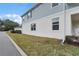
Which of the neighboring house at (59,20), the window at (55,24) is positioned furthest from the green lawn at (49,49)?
the window at (55,24)

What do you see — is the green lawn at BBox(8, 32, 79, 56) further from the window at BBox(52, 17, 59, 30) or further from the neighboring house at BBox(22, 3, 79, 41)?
the window at BBox(52, 17, 59, 30)

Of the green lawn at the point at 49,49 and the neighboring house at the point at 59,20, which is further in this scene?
the neighboring house at the point at 59,20

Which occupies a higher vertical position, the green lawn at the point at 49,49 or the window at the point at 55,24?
the window at the point at 55,24

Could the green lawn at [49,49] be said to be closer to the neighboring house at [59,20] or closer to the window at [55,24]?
the neighboring house at [59,20]

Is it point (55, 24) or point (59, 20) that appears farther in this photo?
point (55, 24)

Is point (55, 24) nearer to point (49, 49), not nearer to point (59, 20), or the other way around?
point (59, 20)

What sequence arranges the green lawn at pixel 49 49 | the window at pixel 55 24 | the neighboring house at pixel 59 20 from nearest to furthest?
the green lawn at pixel 49 49
the neighboring house at pixel 59 20
the window at pixel 55 24

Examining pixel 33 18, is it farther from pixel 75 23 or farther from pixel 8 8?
pixel 75 23

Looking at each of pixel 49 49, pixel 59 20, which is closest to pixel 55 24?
pixel 59 20

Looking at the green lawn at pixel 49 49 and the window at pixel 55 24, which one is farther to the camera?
the window at pixel 55 24

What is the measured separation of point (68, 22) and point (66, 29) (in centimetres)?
62

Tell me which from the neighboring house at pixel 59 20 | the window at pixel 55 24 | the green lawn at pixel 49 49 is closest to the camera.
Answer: the green lawn at pixel 49 49

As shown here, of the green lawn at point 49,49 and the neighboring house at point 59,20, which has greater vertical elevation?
the neighboring house at point 59,20

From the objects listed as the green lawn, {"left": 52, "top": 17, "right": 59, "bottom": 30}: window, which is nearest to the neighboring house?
{"left": 52, "top": 17, "right": 59, "bottom": 30}: window
